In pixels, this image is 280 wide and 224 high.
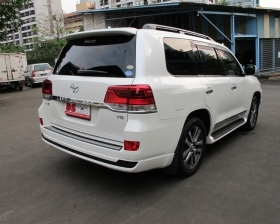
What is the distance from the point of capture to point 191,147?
12.2ft

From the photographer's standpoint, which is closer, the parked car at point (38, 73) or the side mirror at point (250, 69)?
the side mirror at point (250, 69)

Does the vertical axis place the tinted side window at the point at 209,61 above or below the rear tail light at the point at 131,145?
above

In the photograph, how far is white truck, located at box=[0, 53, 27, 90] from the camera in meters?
16.6

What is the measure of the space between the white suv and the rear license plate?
0.04ft

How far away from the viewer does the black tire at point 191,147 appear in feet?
11.4

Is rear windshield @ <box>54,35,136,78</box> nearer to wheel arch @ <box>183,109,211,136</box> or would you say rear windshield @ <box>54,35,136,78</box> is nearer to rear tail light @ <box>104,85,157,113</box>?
rear tail light @ <box>104,85,157,113</box>

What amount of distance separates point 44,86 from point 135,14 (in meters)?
15.1

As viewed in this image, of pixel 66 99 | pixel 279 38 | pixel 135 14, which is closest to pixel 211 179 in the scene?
pixel 66 99

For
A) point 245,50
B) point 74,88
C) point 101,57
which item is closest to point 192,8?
point 245,50

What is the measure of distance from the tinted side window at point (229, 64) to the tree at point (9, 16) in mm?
11037

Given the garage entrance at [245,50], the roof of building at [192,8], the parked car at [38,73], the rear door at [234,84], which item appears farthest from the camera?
the garage entrance at [245,50]

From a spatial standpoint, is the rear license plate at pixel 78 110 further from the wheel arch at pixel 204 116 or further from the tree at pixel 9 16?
the tree at pixel 9 16

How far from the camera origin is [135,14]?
58.1 ft

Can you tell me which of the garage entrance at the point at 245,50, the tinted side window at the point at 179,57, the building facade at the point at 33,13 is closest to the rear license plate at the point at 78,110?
the tinted side window at the point at 179,57
